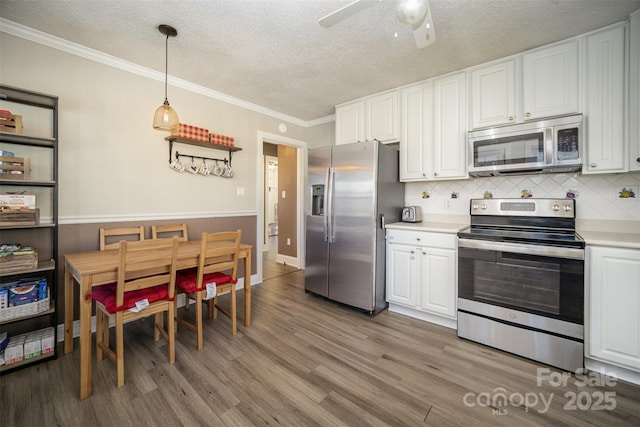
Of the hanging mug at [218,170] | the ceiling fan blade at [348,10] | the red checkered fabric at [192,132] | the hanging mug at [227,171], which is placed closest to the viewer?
the ceiling fan blade at [348,10]

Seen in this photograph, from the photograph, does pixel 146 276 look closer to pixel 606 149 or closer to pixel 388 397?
pixel 388 397

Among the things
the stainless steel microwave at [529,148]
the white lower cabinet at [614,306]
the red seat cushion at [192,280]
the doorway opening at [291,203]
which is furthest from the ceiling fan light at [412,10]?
the doorway opening at [291,203]

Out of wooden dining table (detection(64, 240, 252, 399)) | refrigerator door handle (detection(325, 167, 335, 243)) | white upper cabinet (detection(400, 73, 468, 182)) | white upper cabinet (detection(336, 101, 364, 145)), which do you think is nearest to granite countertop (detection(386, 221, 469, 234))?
white upper cabinet (detection(400, 73, 468, 182))

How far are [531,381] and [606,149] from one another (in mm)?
1835

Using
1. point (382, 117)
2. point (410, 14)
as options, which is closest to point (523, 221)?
point (382, 117)

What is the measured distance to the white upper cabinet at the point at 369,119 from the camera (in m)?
3.16

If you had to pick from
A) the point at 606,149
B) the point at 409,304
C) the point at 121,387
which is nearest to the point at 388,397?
the point at 409,304

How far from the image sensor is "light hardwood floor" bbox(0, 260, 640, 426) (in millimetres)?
1491

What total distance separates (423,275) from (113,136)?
3.30 metres

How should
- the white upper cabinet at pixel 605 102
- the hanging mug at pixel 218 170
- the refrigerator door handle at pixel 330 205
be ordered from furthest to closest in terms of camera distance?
the hanging mug at pixel 218 170, the refrigerator door handle at pixel 330 205, the white upper cabinet at pixel 605 102

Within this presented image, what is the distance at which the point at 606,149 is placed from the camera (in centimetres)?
206

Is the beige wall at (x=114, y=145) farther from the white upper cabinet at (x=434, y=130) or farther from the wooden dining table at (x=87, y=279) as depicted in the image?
the white upper cabinet at (x=434, y=130)

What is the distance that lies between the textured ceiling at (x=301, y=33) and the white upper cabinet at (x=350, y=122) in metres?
0.52

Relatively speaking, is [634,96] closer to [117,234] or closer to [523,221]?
[523,221]
